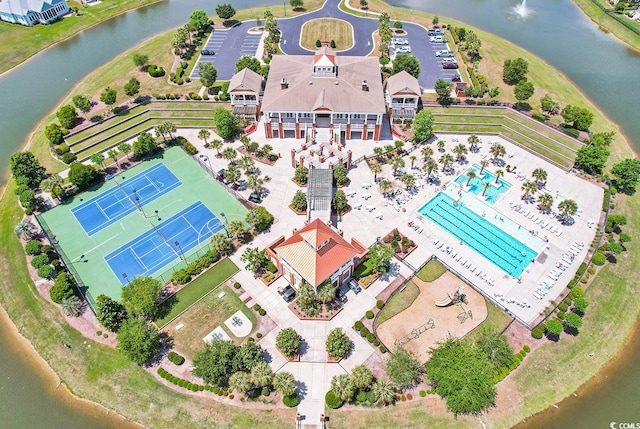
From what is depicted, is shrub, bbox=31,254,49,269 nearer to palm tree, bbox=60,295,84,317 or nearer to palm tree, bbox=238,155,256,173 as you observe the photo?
palm tree, bbox=60,295,84,317

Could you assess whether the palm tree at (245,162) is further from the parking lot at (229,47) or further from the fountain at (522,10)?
the fountain at (522,10)

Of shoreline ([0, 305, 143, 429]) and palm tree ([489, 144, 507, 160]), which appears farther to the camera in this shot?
palm tree ([489, 144, 507, 160])

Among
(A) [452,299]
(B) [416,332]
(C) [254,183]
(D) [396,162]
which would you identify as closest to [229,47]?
(C) [254,183]

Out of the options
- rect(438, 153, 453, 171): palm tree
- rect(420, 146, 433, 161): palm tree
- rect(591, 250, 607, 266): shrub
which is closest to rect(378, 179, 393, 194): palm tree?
rect(420, 146, 433, 161): palm tree

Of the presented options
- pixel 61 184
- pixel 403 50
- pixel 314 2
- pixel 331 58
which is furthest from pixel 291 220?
pixel 314 2

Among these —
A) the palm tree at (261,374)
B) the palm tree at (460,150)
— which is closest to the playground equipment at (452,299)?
the palm tree at (261,374)

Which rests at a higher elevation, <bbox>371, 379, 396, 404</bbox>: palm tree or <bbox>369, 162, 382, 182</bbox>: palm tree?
<bbox>369, 162, 382, 182</bbox>: palm tree

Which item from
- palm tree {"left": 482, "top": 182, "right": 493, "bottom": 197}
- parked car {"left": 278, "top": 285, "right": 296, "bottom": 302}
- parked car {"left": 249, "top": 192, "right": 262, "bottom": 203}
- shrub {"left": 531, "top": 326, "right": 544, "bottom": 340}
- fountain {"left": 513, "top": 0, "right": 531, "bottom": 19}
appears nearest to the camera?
shrub {"left": 531, "top": 326, "right": 544, "bottom": 340}
